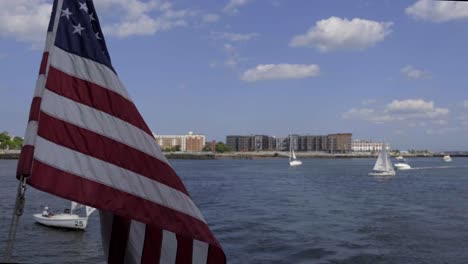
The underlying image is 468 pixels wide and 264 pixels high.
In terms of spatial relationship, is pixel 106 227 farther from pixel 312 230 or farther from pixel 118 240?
pixel 312 230

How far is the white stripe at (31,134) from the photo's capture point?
350 centimetres

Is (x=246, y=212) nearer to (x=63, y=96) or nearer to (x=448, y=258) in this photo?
(x=448, y=258)

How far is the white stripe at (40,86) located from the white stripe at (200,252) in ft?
5.95

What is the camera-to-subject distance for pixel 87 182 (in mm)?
3631


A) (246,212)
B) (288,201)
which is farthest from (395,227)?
(288,201)

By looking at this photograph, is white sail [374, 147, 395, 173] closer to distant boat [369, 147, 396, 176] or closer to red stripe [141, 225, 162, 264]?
distant boat [369, 147, 396, 176]

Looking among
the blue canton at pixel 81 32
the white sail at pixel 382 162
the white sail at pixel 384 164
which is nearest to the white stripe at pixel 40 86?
the blue canton at pixel 81 32

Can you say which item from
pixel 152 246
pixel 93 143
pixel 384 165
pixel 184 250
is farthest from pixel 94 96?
pixel 384 165

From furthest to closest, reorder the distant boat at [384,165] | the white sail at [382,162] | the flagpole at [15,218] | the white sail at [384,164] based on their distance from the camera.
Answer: the white sail at [382,162], the white sail at [384,164], the distant boat at [384,165], the flagpole at [15,218]

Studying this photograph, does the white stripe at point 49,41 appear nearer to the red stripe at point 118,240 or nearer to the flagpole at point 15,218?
the flagpole at point 15,218

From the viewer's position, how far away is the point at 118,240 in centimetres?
452

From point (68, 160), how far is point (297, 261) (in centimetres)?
2057

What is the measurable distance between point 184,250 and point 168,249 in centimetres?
16

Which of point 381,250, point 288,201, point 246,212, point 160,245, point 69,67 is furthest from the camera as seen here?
point 288,201
